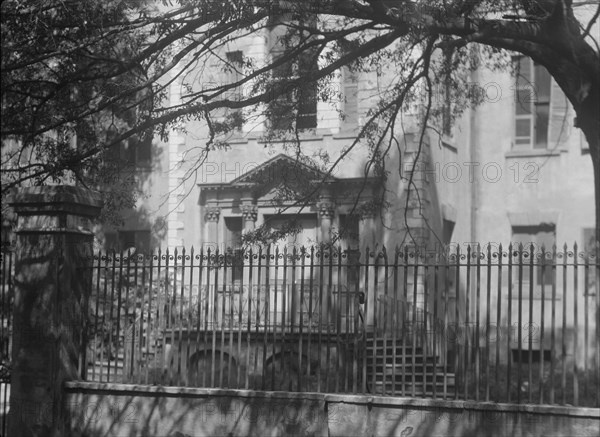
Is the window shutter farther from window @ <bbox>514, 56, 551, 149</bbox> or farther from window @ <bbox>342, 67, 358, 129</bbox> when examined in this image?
window @ <bbox>342, 67, 358, 129</bbox>

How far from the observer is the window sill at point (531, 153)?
21.9m

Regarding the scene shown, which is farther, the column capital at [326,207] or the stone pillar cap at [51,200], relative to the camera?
the column capital at [326,207]

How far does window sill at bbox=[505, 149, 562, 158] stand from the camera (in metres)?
21.9

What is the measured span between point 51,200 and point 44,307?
4.29ft

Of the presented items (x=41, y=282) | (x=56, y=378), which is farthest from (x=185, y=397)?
(x=41, y=282)

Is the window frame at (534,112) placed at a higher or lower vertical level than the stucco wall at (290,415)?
higher

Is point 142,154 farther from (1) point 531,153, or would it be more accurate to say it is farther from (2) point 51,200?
(2) point 51,200

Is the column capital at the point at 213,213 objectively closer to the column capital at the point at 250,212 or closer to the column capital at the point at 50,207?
the column capital at the point at 250,212

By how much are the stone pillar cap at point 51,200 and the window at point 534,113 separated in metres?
15.0

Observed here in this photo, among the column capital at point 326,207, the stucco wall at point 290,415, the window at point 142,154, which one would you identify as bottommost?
the stucco wall at point 290,415

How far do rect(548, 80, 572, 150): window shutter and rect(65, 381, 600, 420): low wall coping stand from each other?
572 inches

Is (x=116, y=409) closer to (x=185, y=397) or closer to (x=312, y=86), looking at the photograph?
(x=185, y=397)

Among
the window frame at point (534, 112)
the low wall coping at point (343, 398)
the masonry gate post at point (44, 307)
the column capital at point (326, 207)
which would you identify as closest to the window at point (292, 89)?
the masonry gate post at point (44, 307)

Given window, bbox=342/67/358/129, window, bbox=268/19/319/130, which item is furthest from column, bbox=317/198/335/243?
window, bbox=268/19/319/130
